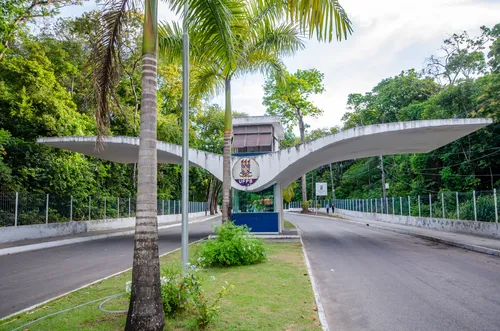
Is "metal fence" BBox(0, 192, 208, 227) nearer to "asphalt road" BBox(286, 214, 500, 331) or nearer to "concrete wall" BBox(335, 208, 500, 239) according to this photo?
"asphalt road" BBox(286, 214, 500, 331)

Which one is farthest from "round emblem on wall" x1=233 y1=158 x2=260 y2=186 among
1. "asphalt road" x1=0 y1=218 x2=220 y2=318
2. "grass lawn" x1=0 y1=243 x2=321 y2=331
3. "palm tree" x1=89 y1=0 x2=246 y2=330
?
"palm tree" x1=89 y1=0 x2=246 y2=330

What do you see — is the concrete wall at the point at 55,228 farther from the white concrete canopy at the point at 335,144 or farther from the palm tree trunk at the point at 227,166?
the palm tree trunk at the point at 227,166

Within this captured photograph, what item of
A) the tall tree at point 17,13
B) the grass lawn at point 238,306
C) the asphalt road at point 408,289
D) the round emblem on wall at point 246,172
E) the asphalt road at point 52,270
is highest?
the tall tree at point 17,13

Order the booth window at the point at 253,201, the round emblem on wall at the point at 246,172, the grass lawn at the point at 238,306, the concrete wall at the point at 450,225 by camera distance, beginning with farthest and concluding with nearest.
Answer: the booth window at the point at 253,201, the round emblem on wall at the point at 246,172, the concrete wall at the point at 450,225, the grass lawn at the point at 238,306

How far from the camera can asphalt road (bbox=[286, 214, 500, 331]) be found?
620 centimetres

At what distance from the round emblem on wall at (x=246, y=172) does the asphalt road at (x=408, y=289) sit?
5979 millimetres

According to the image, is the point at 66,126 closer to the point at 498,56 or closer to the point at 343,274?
the point at 343,274

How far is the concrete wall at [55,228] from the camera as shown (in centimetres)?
1791

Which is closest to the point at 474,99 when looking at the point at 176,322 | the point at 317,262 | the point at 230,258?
the point at 317,262

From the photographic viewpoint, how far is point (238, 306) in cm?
662

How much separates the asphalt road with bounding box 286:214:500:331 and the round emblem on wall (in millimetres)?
5979

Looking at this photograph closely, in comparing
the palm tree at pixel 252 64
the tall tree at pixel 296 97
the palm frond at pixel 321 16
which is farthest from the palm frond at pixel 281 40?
the tall tree at pixel 296 97

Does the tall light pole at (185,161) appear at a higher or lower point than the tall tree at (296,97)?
lower

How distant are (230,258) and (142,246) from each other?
568 centimetres
